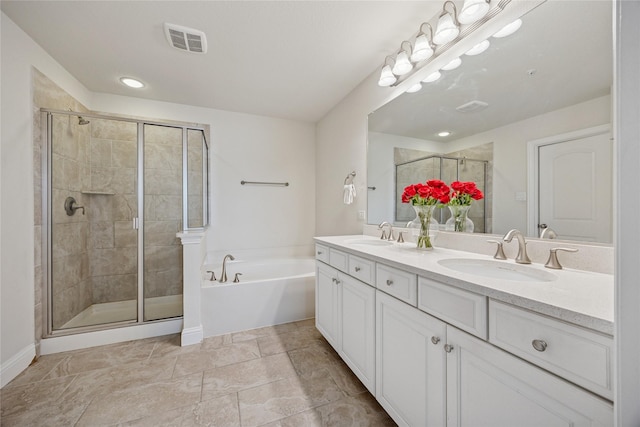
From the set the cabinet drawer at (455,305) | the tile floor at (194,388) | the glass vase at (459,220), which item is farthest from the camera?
the glass vase at (459,220)

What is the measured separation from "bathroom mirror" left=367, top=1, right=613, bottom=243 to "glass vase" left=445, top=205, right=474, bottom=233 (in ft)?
0.30

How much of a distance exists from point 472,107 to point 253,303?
7.57 feet

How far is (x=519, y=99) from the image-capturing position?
1196mm

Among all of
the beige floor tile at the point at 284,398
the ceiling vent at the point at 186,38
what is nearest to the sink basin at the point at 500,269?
the beige floor tile at the point at 284,398

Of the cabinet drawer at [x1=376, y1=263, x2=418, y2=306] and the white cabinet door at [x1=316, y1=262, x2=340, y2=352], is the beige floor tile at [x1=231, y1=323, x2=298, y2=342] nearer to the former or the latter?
the white cabinet door at [x1=316, y1=262, x2=340, y2=352]

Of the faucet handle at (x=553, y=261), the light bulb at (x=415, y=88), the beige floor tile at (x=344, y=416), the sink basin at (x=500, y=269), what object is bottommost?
the beige floor tile at (x=344, y=416)

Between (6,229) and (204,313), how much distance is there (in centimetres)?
140

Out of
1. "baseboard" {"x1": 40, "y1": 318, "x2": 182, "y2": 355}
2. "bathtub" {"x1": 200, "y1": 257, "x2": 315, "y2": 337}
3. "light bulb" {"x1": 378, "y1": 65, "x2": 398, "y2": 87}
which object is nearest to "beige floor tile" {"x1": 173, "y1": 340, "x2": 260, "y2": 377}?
"bathtub" {"x1": 200, "y1": 257, "x2": 315, "y2": 337}

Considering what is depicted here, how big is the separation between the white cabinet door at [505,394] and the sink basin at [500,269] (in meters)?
0.40

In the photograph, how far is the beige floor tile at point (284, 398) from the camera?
132 centimetres

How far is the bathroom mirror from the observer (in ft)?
3.17

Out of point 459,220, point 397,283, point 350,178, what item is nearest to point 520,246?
point 459,220

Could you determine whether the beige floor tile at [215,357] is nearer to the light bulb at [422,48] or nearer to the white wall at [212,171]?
the white wall at [212,171]

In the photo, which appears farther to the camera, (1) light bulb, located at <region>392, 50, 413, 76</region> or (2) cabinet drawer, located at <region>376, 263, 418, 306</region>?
(1) light bulb, located at <region>392, 50, 413, 76</region>
